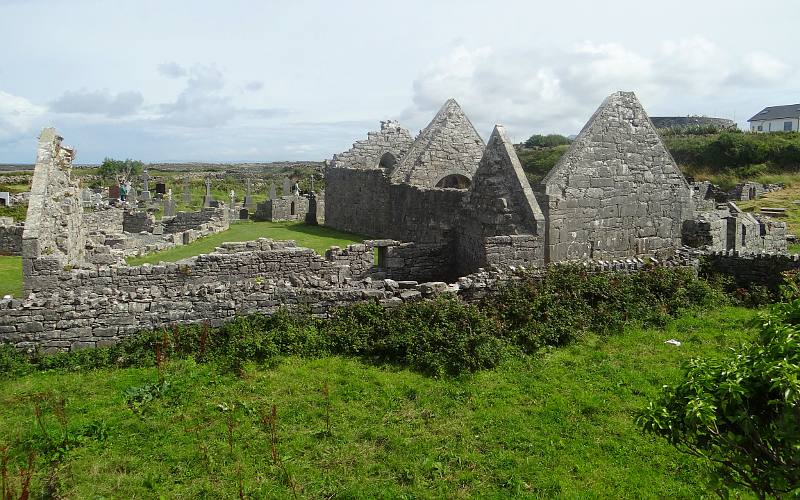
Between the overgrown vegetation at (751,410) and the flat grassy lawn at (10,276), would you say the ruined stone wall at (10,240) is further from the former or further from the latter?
the overgrown vegetation at (751,410)

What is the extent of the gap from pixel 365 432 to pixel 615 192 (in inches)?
383

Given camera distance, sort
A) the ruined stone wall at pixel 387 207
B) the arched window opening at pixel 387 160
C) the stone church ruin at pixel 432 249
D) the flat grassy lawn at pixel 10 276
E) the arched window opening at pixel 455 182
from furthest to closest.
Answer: the arched window opening at pixel 387 160 → the arched window opening at pixel 455 182 → the ruined stone wall at pixel 387 207 → the flat grassy lawn at pixel 10 276 → the stone church ruin at pixel 432 249

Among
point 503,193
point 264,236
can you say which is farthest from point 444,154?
point 503,193

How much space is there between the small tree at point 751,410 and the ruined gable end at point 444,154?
16.9 meters

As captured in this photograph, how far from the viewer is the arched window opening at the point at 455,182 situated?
21.4 metres

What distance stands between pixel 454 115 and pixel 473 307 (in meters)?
12.8

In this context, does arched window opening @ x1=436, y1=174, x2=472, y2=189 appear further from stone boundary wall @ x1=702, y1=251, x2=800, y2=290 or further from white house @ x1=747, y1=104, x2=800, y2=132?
white house @ x1=747, y1=104, x2=800, y2=132

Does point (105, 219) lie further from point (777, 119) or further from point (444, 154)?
point (777, 119)

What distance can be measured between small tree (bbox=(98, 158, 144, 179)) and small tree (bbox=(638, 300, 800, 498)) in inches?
3360

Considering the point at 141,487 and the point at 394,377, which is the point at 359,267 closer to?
the point at 394,377

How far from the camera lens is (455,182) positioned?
71.7ft

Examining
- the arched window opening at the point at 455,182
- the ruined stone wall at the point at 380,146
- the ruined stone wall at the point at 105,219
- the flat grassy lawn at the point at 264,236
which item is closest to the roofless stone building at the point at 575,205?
the arched window opening at the point at 455,182

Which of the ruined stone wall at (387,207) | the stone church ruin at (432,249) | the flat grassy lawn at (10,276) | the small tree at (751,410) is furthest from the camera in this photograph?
the ruined stone wall at (387,207)

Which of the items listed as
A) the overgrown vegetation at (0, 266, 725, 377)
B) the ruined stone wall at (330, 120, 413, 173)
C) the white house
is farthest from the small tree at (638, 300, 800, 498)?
the white house
